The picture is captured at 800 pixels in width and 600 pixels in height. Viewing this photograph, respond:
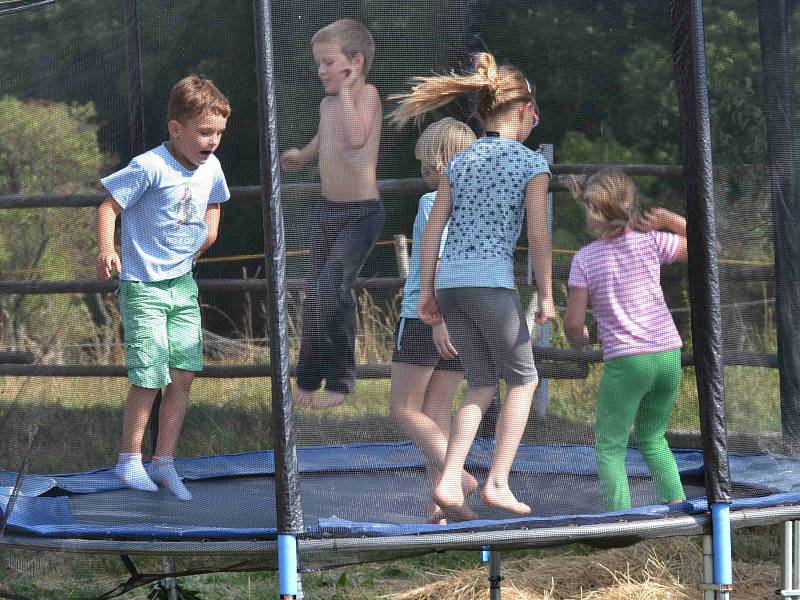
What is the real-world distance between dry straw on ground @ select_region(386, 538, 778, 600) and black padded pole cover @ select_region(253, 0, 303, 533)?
60.9 inches

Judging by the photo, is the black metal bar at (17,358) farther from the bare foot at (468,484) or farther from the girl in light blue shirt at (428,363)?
the bare foot at (468,484)

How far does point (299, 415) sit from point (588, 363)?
742mm

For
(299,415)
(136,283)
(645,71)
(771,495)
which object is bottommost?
(771,495)

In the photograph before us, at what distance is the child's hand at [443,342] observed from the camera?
2.65 meters

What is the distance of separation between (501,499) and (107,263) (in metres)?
1.14

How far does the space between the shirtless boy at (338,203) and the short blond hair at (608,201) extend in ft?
1.66

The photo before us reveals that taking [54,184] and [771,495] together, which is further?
[54,184]

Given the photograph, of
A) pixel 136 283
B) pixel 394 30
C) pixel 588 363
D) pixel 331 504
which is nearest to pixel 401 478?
pixel 331 504

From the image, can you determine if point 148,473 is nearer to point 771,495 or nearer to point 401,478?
point 401,478

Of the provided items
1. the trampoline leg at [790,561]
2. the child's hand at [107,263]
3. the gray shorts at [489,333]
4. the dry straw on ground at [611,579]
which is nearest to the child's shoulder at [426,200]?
the gray shorts at [489,333]

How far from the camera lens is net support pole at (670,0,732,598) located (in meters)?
2.61

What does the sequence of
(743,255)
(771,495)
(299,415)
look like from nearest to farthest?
(299,415) → (771,495) → (743,255)

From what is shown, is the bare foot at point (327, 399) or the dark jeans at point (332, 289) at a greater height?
the dark jeans at point (332, 289)

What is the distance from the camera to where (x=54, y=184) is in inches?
122
